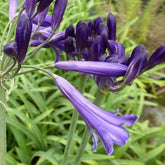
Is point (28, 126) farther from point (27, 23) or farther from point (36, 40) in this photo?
point (27, 23)

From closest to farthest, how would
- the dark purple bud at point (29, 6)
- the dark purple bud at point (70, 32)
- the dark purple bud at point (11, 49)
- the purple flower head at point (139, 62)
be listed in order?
the dark purple bud at point (11, 49) < the dark purple bud at point (29, 6) < the purple flower head at point (139, 62) < the dark purple bud at point (70, 32)

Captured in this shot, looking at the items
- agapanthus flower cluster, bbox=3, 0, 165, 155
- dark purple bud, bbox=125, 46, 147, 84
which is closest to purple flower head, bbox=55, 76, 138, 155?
agapanthus flower cluster, bbox=3, 0, 165, 155

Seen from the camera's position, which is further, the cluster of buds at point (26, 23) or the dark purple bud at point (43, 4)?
the dark purple bud at point (43, 4)

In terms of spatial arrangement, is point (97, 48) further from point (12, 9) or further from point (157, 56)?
point (12, 9)

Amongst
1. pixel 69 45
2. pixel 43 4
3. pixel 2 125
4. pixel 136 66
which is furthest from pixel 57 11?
pixel 2 125

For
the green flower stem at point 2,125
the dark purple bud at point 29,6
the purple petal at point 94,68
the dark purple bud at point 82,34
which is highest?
the dark purple bud at point 29,6

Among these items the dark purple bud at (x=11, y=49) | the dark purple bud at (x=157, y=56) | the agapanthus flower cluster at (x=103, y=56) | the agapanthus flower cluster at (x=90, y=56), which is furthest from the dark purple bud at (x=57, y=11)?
the dark purple bud at (x=157, y=56)

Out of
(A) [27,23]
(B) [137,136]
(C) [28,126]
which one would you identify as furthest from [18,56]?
(B) [137,136]

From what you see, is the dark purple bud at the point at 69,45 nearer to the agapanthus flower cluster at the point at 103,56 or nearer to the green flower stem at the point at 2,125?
the agapanthus flower cluster at the point at 103,56
